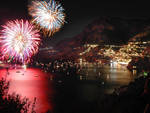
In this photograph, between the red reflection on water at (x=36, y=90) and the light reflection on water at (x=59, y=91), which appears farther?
the light reflection on water at (x=59, y=91)

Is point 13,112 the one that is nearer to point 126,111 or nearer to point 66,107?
point 126,111

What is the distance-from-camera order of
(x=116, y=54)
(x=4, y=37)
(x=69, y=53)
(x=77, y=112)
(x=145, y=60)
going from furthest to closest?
(x=69, y=53)
(x=116, y=54)
(x=145, y=60)
(x=4, y=37)
(x=77, y=112)

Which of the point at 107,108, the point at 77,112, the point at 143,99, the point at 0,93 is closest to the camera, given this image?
the point at 0,93

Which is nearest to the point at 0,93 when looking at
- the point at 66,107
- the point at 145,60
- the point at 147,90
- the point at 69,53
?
the point at 147,90

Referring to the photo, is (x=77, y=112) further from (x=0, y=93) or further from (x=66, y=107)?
(x=0, y=93)

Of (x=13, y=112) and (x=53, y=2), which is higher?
(x=53, y=2)

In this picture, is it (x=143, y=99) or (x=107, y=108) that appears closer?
(x=143, y=99)

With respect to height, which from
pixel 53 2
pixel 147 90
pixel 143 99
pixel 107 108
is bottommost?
pixel 107 108

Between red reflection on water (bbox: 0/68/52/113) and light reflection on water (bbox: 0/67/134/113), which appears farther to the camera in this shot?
light reflection on water (bbox: 0/67/134/113)

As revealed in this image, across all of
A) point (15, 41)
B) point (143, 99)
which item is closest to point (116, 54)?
point (15, 41)

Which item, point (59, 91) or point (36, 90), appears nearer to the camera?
point (59, 91)
